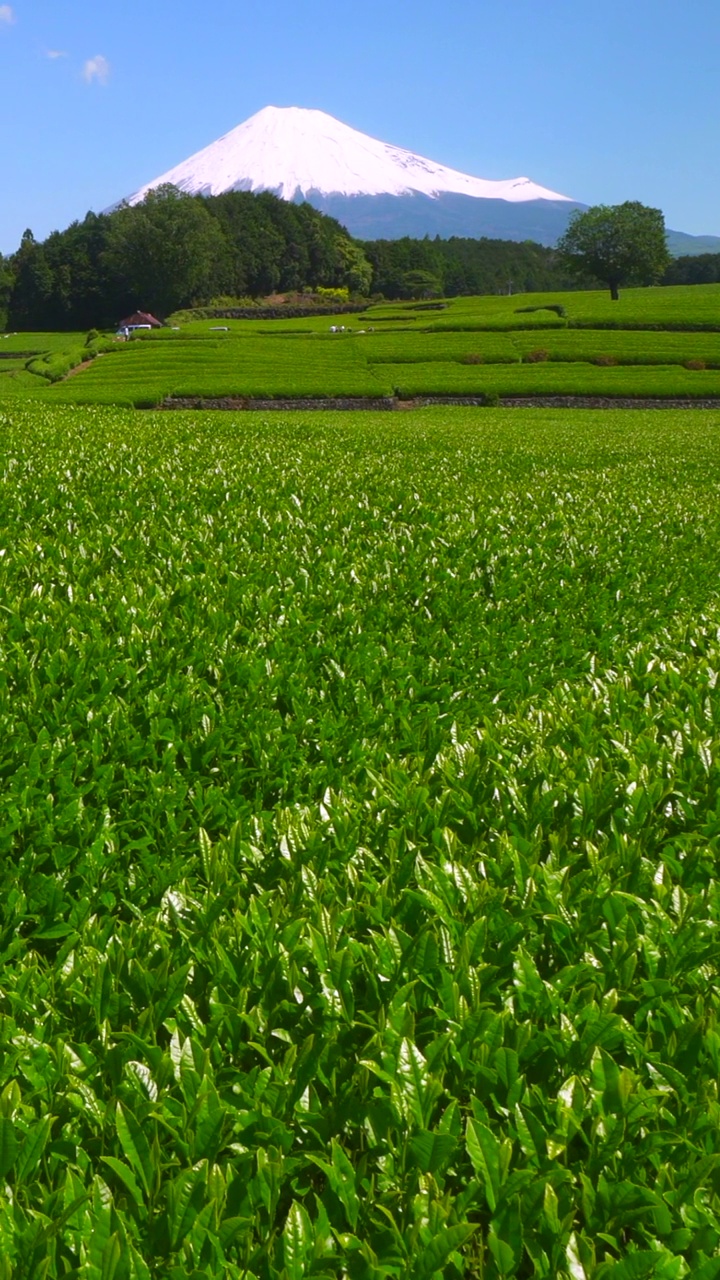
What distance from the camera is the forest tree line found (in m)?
111

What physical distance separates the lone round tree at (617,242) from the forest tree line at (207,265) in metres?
9.21

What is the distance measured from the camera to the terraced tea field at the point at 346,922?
186cm

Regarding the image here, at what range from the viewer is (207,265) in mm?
114500

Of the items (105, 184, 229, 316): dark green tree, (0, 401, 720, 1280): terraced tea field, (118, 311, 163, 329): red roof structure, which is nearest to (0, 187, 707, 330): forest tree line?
(105, 184, 229, 316): dark green tree

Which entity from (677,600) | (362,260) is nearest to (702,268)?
(362,260)

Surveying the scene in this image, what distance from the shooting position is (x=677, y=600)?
8914mm

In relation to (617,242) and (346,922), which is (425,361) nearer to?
(617,242)

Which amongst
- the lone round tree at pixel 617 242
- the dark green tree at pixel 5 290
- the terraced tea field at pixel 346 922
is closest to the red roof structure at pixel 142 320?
the dark green tree at pixel 5 290

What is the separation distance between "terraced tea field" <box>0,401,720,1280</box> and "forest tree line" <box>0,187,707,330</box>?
378 feet

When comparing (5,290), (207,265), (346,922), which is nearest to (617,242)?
(207,265)

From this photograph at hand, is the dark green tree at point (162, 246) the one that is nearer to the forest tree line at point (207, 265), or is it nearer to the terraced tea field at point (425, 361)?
the forest tree line at point (207, 265)

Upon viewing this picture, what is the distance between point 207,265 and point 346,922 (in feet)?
403

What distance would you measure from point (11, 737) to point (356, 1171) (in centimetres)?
305

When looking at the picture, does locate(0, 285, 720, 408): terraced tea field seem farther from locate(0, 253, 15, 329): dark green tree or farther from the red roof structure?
locate(0, 253, 15, 329): dark green tree
